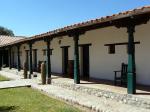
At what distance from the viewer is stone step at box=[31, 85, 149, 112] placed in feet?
28.1

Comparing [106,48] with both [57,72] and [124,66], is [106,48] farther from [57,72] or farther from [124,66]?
[57,72]

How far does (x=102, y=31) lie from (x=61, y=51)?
17.4ft

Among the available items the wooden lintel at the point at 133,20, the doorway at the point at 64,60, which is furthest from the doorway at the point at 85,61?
the wooden lintel at the point at 133,20

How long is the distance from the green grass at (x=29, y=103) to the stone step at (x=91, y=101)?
302 millimetres

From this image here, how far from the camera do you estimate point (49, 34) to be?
594 inches

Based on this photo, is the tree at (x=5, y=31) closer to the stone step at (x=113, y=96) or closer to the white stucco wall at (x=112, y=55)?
the white stucco wall at (x=112, y=55)

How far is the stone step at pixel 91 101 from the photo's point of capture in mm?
8570

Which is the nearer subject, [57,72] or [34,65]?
[57,72]

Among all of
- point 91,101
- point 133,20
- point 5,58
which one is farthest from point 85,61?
point 5,58

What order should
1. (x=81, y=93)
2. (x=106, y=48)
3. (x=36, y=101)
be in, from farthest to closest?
(x=106, y=48), (x=81, y=93), (x=36, y=101)

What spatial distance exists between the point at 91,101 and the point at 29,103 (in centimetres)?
230

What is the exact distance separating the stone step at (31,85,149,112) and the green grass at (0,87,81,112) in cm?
30

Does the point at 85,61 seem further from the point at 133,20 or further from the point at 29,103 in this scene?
the point at 133,20

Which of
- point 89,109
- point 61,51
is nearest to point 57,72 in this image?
point 61,51
